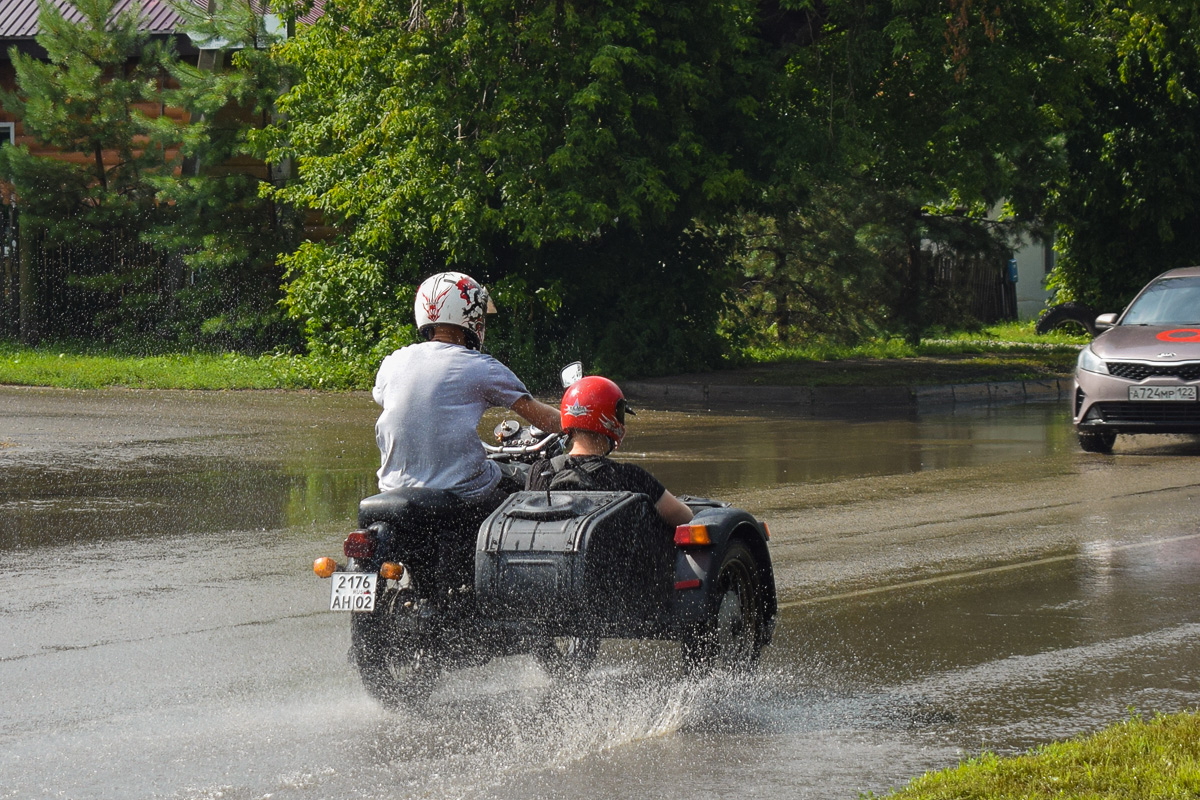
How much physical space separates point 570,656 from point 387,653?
0.72m

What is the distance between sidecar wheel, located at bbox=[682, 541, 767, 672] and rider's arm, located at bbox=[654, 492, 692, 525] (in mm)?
219

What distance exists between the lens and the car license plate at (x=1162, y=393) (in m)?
13.7

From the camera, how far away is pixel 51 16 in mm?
25547

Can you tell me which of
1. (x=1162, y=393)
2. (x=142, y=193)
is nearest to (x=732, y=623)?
(x=1162, y=393)

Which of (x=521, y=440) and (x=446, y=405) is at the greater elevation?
(x=446, y=405)

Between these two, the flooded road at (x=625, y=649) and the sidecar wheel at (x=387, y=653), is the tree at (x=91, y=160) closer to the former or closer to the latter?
the flooded road at (x=625, y=649)

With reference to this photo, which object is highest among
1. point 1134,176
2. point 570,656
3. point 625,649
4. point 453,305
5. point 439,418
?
point 1134,176

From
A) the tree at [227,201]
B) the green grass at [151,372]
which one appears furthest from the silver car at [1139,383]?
the tree at [227,201]

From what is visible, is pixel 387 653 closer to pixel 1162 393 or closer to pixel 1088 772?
pixel 1088 772

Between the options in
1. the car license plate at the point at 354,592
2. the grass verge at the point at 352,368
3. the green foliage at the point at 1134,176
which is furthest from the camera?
the green foliage at the point at 1134,176

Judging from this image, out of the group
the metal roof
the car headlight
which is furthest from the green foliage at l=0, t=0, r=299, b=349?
the car headlight

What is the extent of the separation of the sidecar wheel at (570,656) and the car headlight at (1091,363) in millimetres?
9271

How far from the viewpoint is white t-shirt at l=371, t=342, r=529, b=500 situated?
233 inches

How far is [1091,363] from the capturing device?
14.4 m
